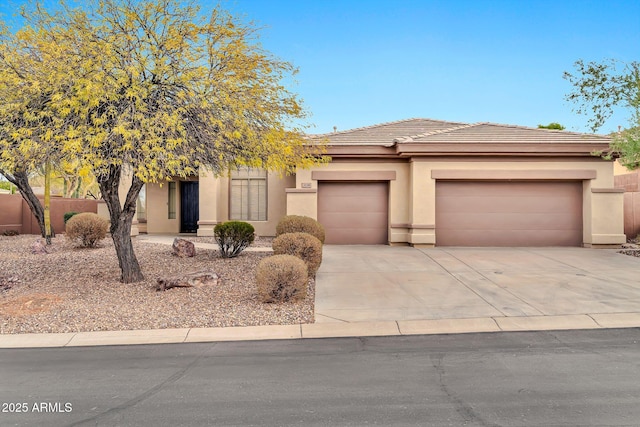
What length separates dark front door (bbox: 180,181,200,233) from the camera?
63.2ft

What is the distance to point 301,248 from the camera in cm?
918

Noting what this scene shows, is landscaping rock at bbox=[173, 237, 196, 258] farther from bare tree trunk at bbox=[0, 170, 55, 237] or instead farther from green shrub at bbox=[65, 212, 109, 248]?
bare tree trunk at bbox=[0, 170, 55, 237]

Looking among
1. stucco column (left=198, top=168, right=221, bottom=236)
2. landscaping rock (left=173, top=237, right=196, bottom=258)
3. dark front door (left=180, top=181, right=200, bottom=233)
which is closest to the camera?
landscaping rock (left=173, top=237, right=196, bottom=258)

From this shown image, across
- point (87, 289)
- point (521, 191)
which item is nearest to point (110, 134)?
point (87, 289)

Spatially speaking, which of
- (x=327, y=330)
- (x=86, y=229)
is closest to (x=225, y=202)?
(x=86, y=229)

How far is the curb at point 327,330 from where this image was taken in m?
6.05

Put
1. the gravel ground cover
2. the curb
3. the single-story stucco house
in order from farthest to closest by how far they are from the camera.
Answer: the single-story stucco house, the gravel ground cover, the curb

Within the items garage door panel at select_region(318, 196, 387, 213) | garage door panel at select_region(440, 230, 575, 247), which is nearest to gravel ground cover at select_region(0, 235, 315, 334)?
garage door panel at select_region(318, 196, 387, 213)

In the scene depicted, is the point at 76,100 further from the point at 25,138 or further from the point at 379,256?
the point at 379,256

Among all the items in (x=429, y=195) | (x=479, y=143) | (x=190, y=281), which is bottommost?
Result: (x=190, y=281)

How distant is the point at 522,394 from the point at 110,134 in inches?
262

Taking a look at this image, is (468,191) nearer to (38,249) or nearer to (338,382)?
(338,382)

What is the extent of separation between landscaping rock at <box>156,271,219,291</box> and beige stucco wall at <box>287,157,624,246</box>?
269 inches

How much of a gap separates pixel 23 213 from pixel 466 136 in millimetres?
20136
